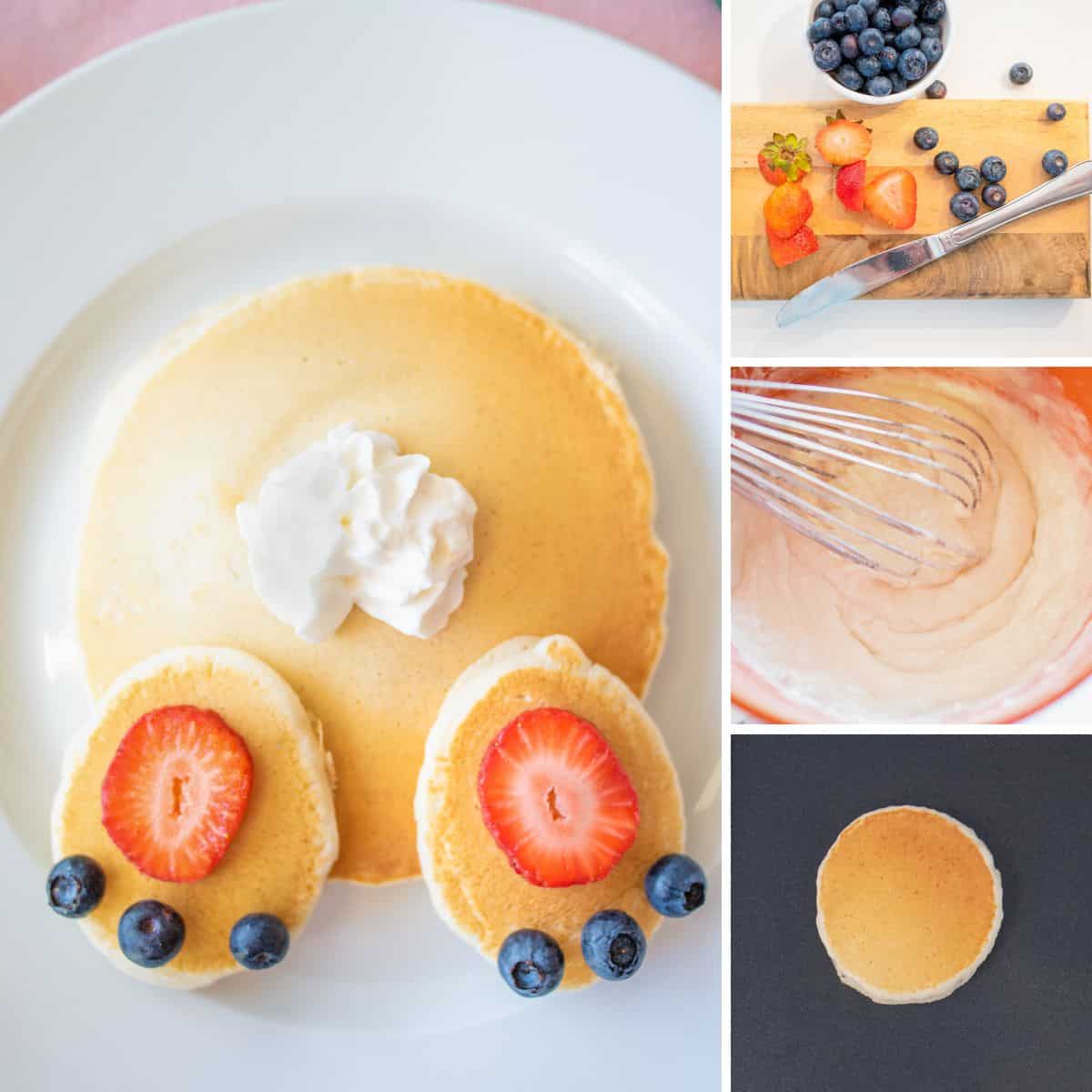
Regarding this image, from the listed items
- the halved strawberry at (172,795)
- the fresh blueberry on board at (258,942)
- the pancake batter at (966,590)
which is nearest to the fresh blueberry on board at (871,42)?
the pancake batter at (966,590)

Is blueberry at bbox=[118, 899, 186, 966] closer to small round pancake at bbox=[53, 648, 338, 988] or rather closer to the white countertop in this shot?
small round pancake at bbox=[53, 648, 338, 988]

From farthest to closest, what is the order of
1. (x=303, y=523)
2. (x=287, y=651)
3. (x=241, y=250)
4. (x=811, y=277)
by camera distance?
(x=241, y=250), (x=287, y=651), (x=303, y=523), (x=811, y=277)

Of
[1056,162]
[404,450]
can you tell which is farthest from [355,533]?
[1056,162]

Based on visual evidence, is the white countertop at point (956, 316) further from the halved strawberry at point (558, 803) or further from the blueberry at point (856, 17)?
the halved strawberry at point (558, 803)

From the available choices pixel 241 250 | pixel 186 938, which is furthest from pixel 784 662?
pixel 241 250

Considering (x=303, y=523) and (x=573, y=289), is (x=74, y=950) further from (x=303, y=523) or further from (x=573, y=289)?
(x=573, y=289)

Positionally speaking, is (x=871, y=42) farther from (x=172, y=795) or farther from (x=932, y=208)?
(x=172, y=795)
